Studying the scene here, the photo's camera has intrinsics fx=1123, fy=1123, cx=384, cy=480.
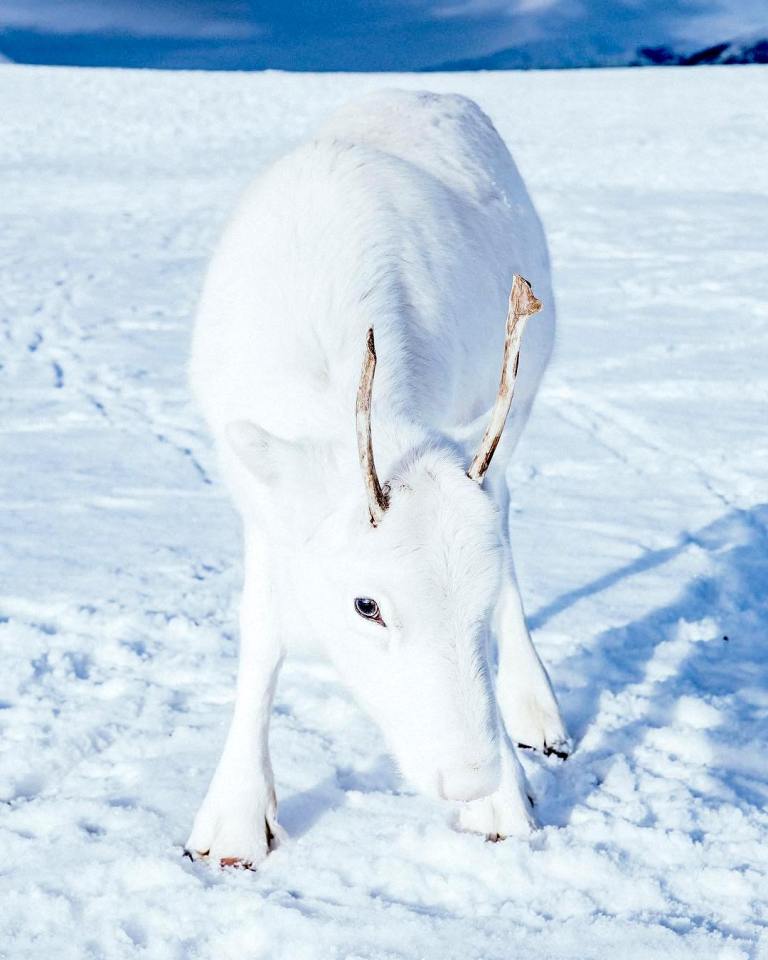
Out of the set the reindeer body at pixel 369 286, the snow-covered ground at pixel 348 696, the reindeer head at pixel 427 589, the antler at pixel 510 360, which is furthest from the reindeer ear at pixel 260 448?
the snow-covered ground at pixel 348 696

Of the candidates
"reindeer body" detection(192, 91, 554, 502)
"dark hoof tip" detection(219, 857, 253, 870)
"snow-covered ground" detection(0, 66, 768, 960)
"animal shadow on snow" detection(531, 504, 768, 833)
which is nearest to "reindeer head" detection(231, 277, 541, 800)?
"reindeer body" detection(192, 91, 554, 502)

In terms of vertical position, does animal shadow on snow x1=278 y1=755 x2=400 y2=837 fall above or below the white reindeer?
below

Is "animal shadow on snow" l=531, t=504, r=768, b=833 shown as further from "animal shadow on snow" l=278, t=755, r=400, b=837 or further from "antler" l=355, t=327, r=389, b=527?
"antler" l=355, t=327, r=389, b=527

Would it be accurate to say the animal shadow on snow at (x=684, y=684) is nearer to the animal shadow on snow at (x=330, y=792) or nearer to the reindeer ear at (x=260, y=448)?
the animal shadow on snow at (x=330, y=792)

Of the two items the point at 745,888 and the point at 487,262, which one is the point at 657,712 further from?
the point at 487,262

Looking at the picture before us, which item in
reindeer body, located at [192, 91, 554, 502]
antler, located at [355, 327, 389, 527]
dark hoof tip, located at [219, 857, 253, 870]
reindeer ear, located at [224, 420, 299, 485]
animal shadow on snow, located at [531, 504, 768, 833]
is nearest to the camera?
antler, located at [355, 327, 389, 527]

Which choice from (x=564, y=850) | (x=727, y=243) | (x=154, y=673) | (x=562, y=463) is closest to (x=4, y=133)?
(x=727, y=243)

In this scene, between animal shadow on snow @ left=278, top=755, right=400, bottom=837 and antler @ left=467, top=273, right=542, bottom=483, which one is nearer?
antler @ left=467, top=273, right=542, bottom=483

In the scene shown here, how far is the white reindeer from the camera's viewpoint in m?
2.12

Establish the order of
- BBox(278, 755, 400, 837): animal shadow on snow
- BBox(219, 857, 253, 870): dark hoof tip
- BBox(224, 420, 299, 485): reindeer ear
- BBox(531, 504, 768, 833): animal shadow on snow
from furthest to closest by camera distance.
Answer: BBox(531, 504, 768, 833): animal shadow on snow, BBox(278, 755, 400, 837): animal shadow on snow, BBox(219, 857, 253, 870): dark hoof tip, BBox(224, 420, 299, 485): reindeer ear

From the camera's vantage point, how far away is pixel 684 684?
3.65 m

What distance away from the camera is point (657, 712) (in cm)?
347

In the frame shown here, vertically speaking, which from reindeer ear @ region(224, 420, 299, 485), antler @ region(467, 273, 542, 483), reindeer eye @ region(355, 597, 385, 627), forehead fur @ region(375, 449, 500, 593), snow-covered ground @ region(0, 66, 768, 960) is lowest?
snow-covered ground @ region(0, 66, 768, 960)

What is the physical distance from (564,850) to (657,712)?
2.69 feet
